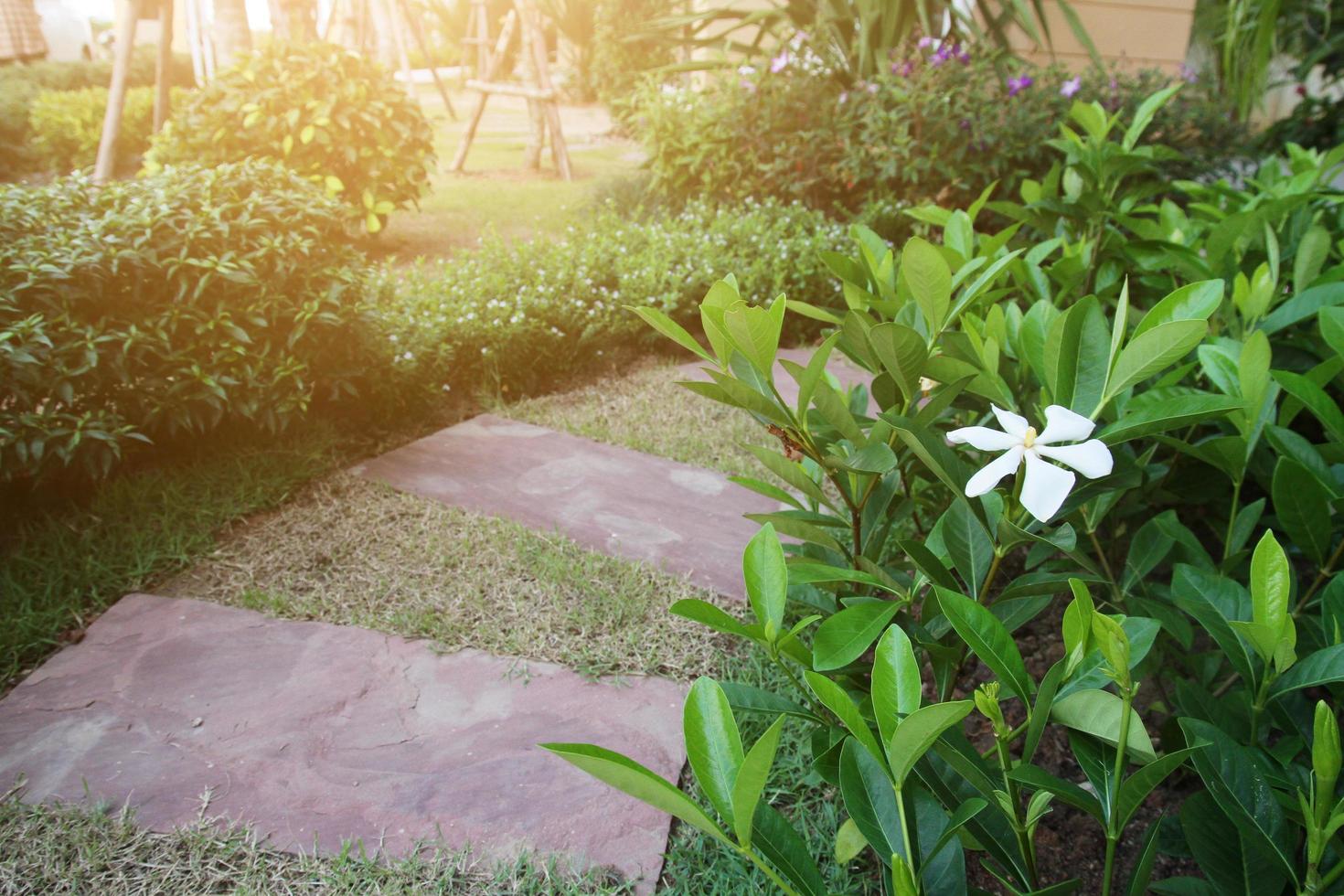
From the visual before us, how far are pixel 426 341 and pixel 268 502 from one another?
843mm

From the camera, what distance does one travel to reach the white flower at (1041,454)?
645mm

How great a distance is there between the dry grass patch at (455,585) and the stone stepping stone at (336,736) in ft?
0.21

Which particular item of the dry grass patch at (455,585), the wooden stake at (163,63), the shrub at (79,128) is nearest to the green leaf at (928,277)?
the dry grass patch at (455,585)

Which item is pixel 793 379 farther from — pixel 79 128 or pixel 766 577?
pixel 79 128

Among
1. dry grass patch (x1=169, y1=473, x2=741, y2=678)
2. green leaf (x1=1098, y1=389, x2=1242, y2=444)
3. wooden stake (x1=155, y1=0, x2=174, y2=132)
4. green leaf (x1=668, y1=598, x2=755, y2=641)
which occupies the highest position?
wooden stake (x1=155, y1=0, x2=174, y2=132)

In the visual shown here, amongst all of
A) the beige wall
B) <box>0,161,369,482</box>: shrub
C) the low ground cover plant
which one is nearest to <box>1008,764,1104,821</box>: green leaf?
the low ground cover plant

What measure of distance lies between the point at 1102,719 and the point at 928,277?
1.52 ft

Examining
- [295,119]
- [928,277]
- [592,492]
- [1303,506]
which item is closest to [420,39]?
[295,119]

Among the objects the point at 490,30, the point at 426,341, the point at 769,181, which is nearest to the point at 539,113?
the point at 490,30

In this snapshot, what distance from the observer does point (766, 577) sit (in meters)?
0.83

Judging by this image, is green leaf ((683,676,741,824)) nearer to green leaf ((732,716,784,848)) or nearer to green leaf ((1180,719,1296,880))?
green leaf ((732,716,784,848))

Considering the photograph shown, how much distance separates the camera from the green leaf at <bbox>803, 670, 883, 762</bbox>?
0.71 meters

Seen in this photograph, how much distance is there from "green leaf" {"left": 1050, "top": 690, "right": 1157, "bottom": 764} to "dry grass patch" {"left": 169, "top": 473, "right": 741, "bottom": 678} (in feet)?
3.27

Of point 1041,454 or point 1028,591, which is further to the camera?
point 1028,591
